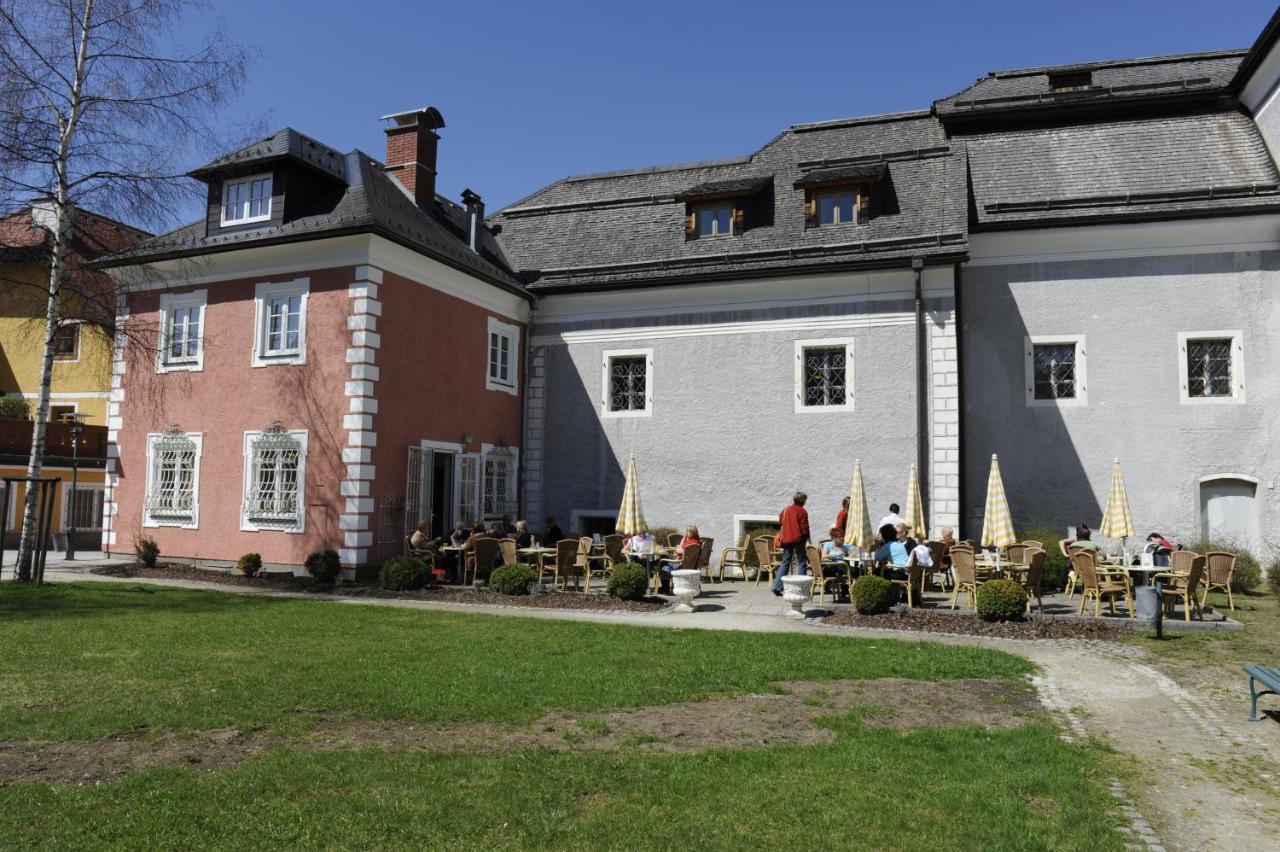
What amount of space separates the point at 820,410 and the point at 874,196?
16.5 ft

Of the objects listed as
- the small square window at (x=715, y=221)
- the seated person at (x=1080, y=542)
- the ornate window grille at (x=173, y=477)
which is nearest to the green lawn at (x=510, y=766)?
the seated person at (x=1080, y=542)

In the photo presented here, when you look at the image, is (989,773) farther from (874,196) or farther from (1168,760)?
→ (874,196)

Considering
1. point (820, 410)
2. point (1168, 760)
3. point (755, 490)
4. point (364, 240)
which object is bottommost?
point (1168, 760)

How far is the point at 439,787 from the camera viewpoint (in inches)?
203

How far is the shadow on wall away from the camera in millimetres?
18125

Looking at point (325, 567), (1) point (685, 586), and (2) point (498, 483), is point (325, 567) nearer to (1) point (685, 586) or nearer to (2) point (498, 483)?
(2) point (498, 483)

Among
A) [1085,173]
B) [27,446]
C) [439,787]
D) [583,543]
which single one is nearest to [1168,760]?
[439,787]

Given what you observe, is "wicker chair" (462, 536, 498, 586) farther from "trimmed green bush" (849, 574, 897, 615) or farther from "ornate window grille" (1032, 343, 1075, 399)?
"ornate window grille" (1032, 343, 1075, 399)

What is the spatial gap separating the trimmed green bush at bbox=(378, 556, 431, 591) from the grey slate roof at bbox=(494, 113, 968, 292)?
8.25 meters

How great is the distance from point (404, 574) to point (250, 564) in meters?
3.52

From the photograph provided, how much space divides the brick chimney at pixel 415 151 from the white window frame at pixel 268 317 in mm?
4368

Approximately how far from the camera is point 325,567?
15.9 metres

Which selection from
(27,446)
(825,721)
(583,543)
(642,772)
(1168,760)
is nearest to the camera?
Answer: (642,772)

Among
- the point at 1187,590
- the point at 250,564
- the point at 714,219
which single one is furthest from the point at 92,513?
the point at 1187,590
